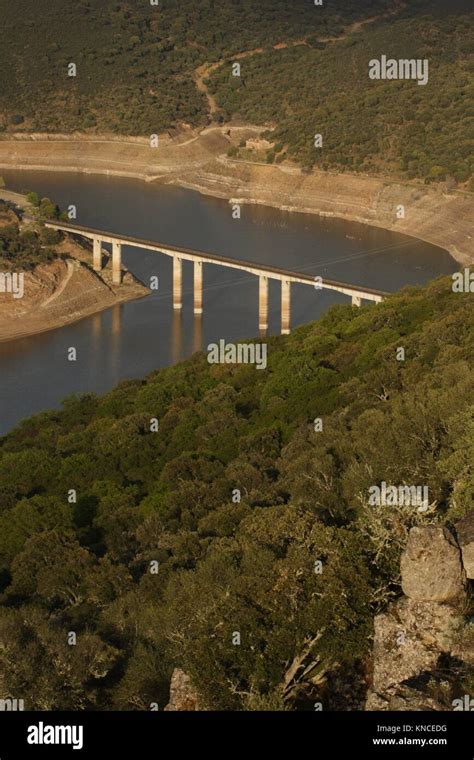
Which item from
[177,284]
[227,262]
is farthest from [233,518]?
[227,262]

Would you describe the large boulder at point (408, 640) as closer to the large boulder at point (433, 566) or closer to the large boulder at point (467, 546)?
the large boulder at point (433, 566)

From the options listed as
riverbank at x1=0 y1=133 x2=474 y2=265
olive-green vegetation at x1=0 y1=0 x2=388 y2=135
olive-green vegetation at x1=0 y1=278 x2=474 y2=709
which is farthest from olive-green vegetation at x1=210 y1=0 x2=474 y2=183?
olive-green vegetation at x1=0 y1=278 x2=474 y2=709

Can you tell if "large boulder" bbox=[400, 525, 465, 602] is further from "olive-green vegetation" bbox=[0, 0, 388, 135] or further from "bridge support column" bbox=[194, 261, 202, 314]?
"olive-green vegetation" bbox=[0, 0, 388, 135]

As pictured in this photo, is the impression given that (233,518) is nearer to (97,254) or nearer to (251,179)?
(97,254)

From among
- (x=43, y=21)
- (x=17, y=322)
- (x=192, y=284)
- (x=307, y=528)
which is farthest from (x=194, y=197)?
(x=307, y=528)

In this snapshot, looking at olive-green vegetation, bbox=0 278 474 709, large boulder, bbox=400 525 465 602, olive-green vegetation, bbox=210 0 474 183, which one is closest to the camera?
large boulder, bbox=400 525 465 602

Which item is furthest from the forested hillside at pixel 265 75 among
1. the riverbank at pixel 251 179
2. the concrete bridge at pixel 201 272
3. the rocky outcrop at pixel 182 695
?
the rocky outcrop at pixel 182 695
